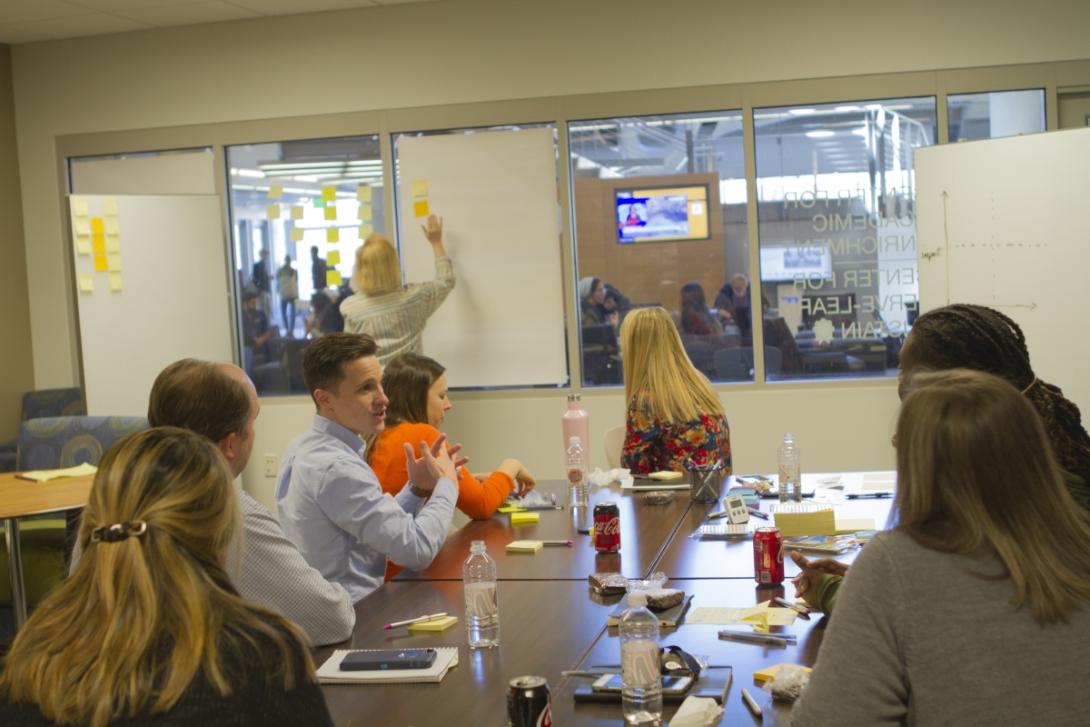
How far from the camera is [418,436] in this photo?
3.63 metres

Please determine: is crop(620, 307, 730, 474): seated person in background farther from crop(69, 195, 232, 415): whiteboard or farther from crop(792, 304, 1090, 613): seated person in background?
crop(69, 195, 232, 415): whiteboard

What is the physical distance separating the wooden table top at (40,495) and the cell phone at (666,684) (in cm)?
248

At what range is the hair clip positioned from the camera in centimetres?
138

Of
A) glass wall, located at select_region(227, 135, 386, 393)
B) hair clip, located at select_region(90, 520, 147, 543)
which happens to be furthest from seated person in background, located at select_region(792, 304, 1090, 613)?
glass wall, located at select_region(227, 135, 386, 393)

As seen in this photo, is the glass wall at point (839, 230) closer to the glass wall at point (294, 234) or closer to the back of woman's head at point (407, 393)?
the glass wall at point (294, 234)

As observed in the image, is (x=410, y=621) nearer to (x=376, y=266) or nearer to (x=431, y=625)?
(x=431, y=625)

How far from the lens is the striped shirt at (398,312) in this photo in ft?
19.9

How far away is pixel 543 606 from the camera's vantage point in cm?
257

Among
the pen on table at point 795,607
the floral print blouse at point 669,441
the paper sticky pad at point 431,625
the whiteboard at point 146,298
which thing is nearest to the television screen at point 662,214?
the floral print blouse at point 669,441

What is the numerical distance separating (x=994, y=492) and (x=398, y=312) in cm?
480

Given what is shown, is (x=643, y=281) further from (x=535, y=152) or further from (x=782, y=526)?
(x=782, y=526)

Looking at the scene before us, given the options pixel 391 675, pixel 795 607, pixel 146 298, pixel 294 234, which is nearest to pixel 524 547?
pixel 795 607

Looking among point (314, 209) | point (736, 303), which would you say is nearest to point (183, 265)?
point (314, 209)

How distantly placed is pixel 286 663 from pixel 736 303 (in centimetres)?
498
